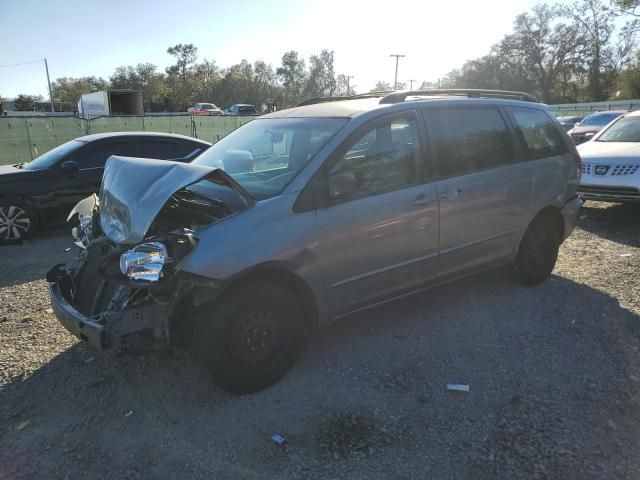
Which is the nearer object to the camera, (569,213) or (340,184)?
(340,184)

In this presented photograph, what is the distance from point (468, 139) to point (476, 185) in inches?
16.3

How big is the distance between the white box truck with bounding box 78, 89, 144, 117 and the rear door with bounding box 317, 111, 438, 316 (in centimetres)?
3523

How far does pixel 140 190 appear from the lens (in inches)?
120

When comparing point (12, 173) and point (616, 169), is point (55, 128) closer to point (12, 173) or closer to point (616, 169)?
point (12, 173)

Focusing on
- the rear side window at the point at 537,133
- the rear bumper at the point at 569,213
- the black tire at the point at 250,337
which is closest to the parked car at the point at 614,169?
the rear bumper at the point at 569,213

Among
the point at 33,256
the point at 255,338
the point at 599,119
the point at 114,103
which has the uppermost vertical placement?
the point at 114,103

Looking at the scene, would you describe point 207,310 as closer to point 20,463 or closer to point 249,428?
point 249,428

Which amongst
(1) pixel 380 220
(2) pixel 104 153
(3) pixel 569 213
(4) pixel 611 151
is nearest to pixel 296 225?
(1) pixel 380 220

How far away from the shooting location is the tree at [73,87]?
284ft

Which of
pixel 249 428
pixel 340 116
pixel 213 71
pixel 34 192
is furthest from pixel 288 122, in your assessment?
pixel 213 71

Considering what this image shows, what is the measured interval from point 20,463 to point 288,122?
2960 millimetres

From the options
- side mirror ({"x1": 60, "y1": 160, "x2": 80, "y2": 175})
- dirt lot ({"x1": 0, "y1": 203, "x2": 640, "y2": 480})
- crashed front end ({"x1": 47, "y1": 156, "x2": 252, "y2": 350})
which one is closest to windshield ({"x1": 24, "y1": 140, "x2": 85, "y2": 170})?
side mirror ({"x1": 60, "y1": 160, "x2": 80, "y2": 175})

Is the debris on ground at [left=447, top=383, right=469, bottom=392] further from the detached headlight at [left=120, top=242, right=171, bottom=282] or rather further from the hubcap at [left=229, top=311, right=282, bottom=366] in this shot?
the detached headlight at [left=120, top=242, right=171, bottom=282]

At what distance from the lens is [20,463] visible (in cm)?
265
